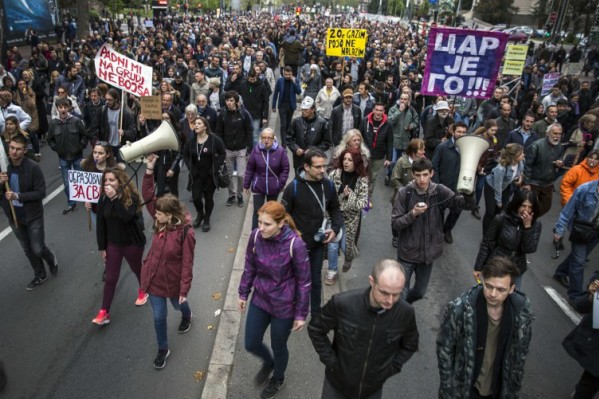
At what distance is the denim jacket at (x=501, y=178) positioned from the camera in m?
6.25

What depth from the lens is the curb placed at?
12.9 ft

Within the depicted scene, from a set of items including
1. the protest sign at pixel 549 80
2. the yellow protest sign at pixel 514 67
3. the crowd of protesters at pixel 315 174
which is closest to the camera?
the crowd of protesters at pixel 315 174

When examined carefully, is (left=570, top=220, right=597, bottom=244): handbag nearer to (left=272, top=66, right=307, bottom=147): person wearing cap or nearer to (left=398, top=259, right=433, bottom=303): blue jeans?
(left=398, top=259, right=433, bottom=303): blue jeans

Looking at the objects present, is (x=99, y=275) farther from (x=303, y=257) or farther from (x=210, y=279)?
(x=303, y=257)

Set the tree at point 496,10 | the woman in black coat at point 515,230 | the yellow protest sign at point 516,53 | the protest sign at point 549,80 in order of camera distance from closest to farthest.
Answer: the woman in black coat at point 515,230 < the yellow protest sign at point 516,53 < the protest sign at point 549,80 < the tree at point 496,10

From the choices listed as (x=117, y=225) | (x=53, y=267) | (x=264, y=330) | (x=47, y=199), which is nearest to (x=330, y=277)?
(x=264, y=330)

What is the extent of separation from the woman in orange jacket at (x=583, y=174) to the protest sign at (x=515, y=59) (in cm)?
677

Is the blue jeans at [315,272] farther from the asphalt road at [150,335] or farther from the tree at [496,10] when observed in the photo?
the tree at [496,10]

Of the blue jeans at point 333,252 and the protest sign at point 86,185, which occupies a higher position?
the protest sign at point 86,185

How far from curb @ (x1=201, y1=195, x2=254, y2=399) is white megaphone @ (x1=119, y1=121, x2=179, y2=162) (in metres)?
1.76

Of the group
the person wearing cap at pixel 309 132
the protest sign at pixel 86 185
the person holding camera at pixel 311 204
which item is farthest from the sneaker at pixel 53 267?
the person wearing cap at pixel 309 132

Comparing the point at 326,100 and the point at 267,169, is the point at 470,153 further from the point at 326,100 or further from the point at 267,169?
the point at 326,100

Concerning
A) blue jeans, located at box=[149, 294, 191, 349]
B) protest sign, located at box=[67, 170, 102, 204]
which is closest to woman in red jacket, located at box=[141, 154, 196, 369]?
blue jeans, located at box=[149, 294, 191, 349]

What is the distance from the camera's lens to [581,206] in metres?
5.23
